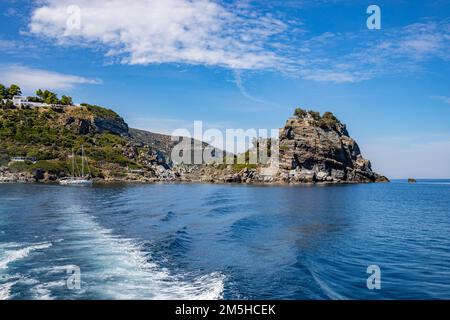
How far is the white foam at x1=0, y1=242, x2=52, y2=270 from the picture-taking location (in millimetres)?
29130

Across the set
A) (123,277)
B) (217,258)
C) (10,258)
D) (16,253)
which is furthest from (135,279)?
(16,253)

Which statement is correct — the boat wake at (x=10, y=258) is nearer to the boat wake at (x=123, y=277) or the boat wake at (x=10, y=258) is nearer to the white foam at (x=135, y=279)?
the boat wake at (x=123, y=277)

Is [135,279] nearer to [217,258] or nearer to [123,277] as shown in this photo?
[123,277]

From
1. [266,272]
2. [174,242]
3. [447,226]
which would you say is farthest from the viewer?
[447,226]

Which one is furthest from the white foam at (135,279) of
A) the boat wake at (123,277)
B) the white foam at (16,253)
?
the white foam at (16,253)

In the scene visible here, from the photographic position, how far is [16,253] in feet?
104

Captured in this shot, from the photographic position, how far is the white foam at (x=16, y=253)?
29.1 m

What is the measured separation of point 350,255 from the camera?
34.8 metres

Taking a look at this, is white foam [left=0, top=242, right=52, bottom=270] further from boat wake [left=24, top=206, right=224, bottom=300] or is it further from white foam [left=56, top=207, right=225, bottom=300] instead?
white foam [left=56, top=207, right=225, bottom=300]
